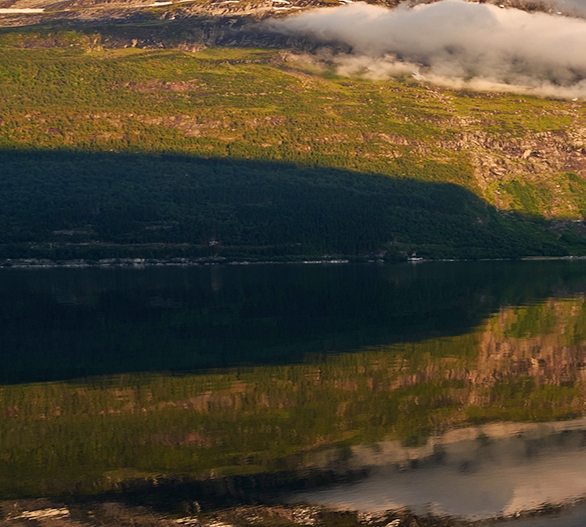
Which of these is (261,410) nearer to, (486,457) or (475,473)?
(486,457)

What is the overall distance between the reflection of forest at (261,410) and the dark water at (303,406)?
0.15 metres

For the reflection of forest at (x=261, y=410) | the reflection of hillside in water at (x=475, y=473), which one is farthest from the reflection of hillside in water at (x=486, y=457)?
the reflection of forest at (x=261, y=410)

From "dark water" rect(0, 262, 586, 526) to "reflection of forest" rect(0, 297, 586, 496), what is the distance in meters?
0.15

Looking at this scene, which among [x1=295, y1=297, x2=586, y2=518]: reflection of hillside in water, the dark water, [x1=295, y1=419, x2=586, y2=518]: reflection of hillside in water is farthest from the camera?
the dark water

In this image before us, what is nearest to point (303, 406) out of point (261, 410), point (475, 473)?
point (261, 410)

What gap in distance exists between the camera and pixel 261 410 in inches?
2066

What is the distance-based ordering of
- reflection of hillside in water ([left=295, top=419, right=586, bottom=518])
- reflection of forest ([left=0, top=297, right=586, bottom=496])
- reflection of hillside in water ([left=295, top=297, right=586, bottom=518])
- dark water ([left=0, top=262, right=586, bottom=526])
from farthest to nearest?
reflection of forest ([left=0, top=297, right=586, bottom=496])
dark water ([left=0, top=262, right=586, bottom=526])
reflection of hillside in water ([left=295, top=297, right=586, bottom=518])
reflection of hillside in water ([left=295, top=419, right=586, bottom=518])

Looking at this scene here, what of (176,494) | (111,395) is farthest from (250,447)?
(111,395)

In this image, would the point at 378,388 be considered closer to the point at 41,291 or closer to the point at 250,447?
the point at 250,447

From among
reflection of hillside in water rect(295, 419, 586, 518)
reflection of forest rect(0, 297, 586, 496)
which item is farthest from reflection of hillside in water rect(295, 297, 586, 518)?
reflection of forest rect(0, 297, 586, 496)

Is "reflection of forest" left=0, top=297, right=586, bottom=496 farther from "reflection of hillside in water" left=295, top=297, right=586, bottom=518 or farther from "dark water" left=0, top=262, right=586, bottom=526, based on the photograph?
"reflection of hillside in water" left=295, top=297, right=586, bottom=518

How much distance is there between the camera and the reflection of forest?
143ft

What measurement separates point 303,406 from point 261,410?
2.36 meters

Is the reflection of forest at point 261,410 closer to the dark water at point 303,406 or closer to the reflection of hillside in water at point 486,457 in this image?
the dark water at point 303,406
